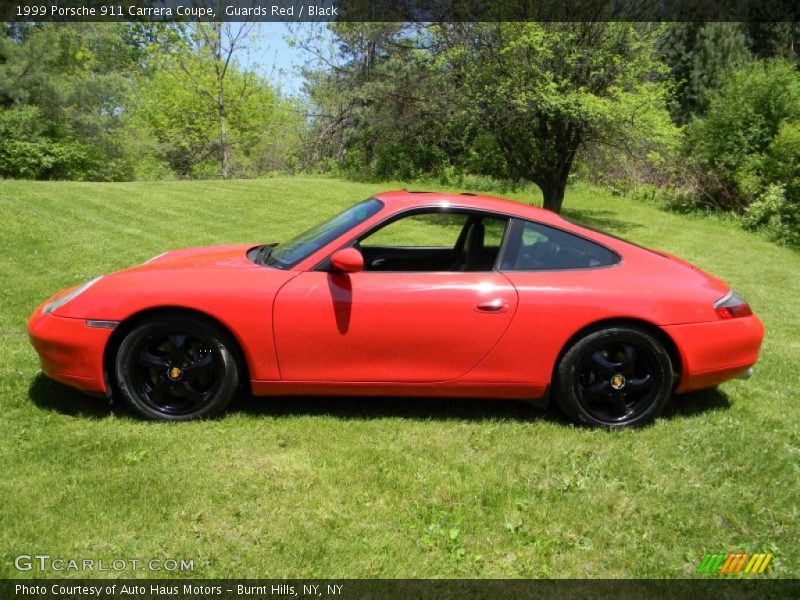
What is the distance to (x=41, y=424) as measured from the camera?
3.63 m

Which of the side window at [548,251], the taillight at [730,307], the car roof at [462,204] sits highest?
the car roof at [462,204]

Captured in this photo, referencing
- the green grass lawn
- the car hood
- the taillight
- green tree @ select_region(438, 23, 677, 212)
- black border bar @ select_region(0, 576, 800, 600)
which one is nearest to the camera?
black border bar @ select_region(0, 576, 800, 600)

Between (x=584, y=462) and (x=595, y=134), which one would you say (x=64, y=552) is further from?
(x=595, y=134)

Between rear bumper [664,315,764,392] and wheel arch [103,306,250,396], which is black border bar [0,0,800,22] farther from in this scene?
wheel arch [103,306,250,396]

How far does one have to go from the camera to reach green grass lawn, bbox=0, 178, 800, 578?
266cm

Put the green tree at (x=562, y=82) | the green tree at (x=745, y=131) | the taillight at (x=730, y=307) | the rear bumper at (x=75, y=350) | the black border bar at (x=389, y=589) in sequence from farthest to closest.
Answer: the green tree at (x=745, y=131)
the green tree at (x=562, y=82)
the taillight at (x=730, y=307)
the rear bumper at (x=75, y=350)
the black border bar at (x=389, y=589)

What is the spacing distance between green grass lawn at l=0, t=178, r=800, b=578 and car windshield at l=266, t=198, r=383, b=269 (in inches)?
37.1

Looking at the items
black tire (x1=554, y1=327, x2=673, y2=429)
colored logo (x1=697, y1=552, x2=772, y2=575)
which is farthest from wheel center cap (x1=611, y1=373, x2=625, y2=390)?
colored logo (x1=697, y1=552, x2=772, y2=575)

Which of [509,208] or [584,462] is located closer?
[584,462]

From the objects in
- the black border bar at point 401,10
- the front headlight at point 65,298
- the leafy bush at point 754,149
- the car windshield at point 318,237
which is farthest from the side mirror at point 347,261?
the leafy bush at point 754,149

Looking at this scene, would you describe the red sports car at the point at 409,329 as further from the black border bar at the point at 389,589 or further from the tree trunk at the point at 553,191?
the tree trunk at the point at 553,191

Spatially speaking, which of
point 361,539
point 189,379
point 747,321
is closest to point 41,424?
point 189,379

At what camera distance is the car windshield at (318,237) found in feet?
12.8

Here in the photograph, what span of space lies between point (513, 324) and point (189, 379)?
1942 mm
